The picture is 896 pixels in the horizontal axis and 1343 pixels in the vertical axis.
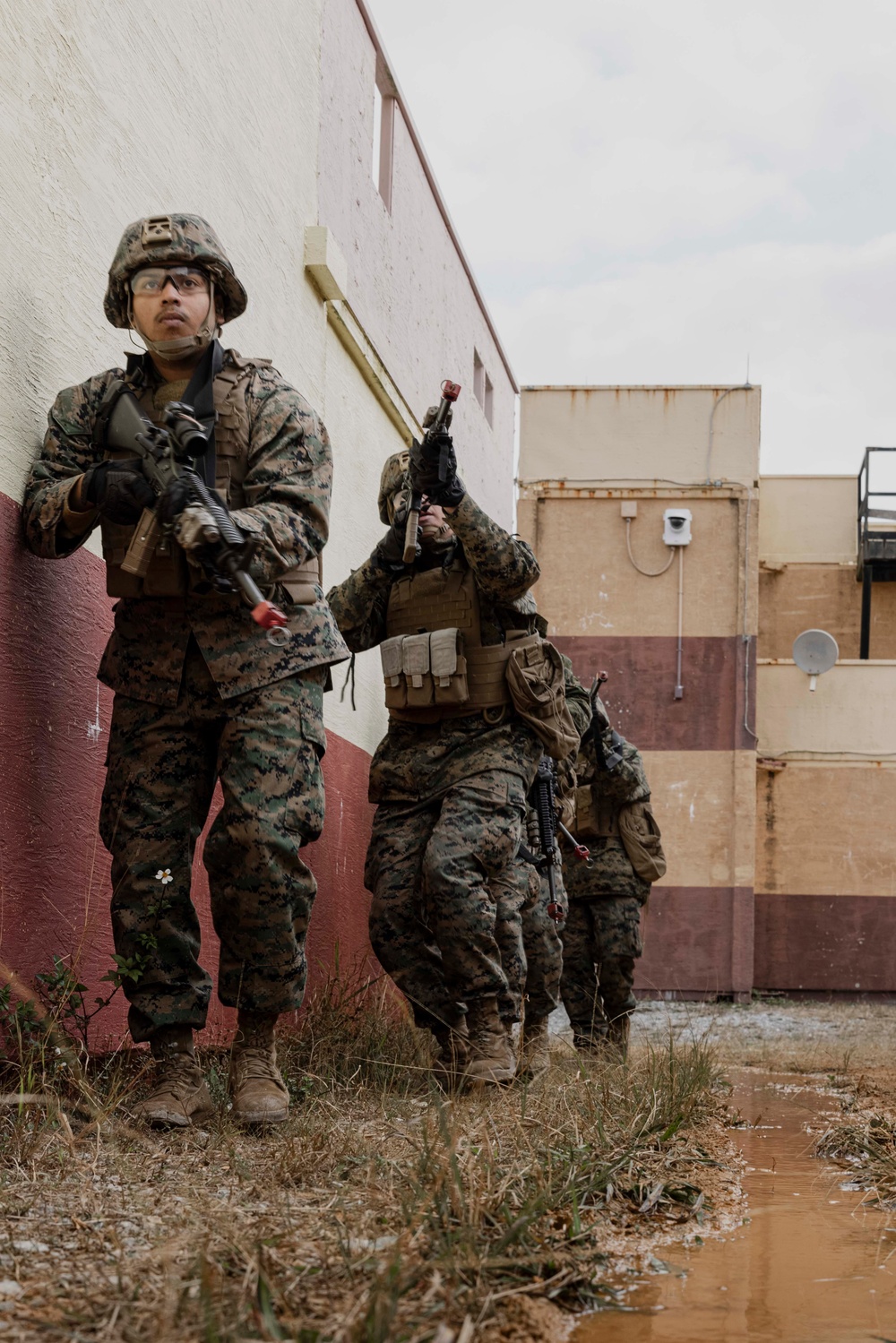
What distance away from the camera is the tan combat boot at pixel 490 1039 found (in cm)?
473

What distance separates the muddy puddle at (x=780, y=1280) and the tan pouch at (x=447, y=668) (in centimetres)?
202

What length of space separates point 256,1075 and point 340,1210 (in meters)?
1.17

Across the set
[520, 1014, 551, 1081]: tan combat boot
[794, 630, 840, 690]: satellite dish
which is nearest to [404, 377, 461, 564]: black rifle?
[520, 1014, 551, 1081]: tan combat boot

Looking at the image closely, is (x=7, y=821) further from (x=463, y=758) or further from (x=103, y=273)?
(x=463, y=758)

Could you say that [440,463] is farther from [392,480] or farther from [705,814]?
[705,814]

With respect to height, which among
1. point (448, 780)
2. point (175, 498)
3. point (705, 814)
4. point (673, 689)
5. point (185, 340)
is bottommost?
point (705, 814)

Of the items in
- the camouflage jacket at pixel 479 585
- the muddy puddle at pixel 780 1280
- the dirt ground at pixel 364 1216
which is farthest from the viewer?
the camouflage jacket at pixel 479 585

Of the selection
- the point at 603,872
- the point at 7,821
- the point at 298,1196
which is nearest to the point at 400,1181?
the point at 298,1196

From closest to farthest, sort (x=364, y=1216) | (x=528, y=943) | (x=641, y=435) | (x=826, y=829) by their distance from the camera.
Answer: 1. (x=364, y=1216)
2. (x=528, y=943)
3. (x=826, y=829)
4. (x=641, y=435)

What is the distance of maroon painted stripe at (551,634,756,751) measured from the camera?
52.5 feet

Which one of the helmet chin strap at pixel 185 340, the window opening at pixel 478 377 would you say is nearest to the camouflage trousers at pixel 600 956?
the helmet chin strap at pixel 185 340

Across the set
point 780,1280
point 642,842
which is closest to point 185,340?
point 780,1280

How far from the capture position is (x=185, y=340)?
12.2ft

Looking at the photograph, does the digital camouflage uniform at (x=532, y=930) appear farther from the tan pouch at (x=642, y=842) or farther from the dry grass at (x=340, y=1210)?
the dry grass at (x=340, y=1210)
